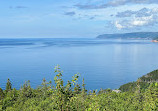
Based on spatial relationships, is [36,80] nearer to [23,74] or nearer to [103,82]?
[23,74]

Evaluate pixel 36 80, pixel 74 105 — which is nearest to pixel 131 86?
pixel 36 80

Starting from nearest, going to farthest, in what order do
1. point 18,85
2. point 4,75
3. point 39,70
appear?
1. point 18,85
2. point 4,75
3. point 39,70

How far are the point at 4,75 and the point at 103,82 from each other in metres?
61.5

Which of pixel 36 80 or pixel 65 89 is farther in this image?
pixel 36 80

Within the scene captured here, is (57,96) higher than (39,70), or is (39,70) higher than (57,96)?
(57,96)

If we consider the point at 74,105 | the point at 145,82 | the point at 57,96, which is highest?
the point at 57,96

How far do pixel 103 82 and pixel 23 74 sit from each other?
167 ft

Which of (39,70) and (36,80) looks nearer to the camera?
(36,80)

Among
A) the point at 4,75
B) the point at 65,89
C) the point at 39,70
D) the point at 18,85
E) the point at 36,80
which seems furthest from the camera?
the point at 39,70

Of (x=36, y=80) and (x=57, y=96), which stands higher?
(x=57, y=96)

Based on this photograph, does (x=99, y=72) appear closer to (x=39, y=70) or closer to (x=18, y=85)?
(x=39, y=70)

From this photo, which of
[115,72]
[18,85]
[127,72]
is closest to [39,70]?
[18,85]

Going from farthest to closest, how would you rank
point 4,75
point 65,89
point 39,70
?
point 39,70 → point 4,75 → point 65,89

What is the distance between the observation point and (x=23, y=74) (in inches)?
4419
